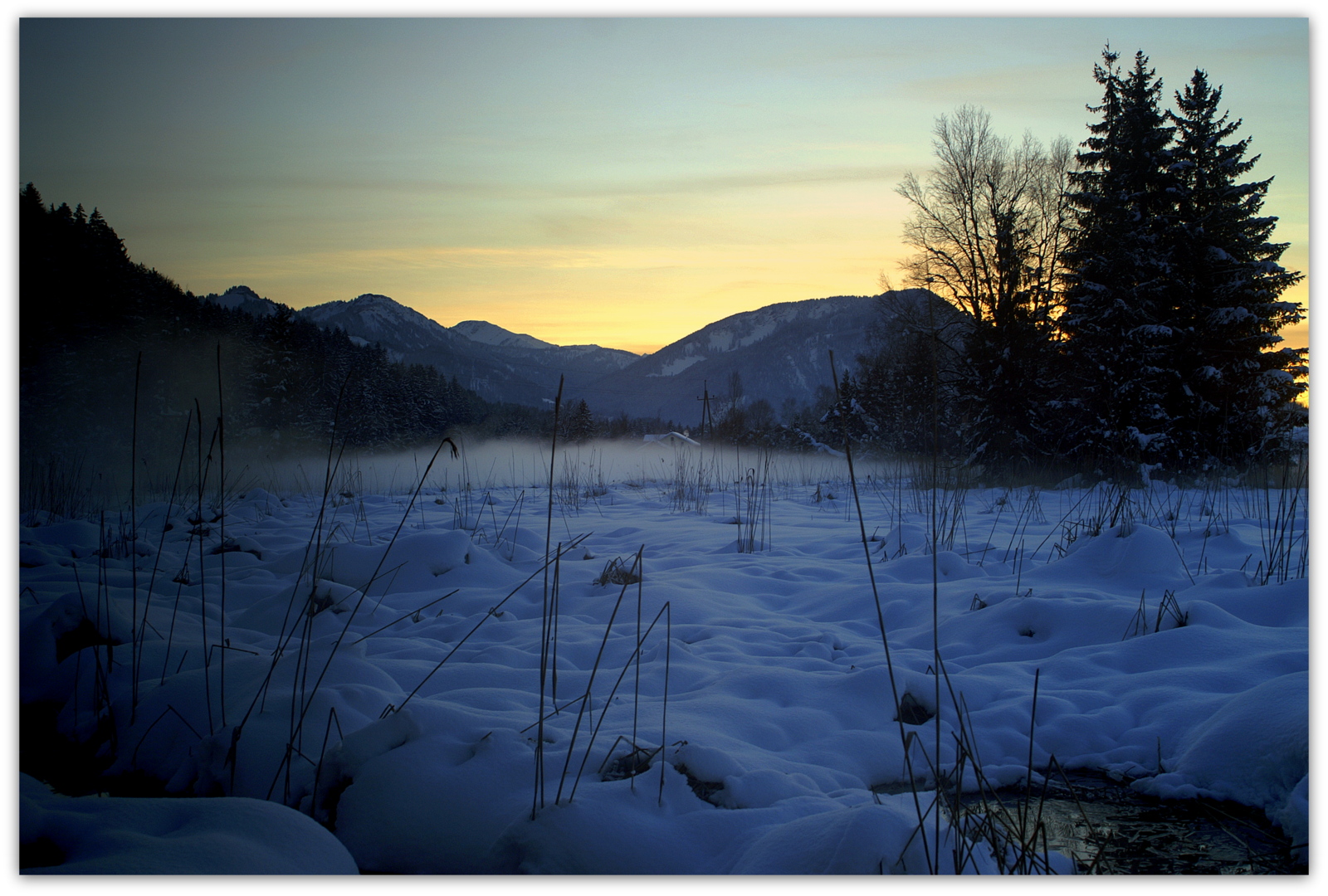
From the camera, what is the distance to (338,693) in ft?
5.22

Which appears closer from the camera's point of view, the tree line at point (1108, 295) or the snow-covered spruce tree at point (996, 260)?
the tree line at point (1108, 295)

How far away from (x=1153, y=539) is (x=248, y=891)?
3.61 m

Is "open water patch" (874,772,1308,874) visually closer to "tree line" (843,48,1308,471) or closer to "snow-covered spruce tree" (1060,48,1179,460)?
"tree line" (843,48,1308,471)

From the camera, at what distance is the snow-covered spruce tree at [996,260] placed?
11039 mm

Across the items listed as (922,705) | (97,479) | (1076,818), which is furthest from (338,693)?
(97,479)

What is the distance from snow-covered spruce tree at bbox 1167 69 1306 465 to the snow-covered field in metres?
3.58


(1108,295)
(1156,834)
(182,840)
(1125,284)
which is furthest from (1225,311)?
(182,840)

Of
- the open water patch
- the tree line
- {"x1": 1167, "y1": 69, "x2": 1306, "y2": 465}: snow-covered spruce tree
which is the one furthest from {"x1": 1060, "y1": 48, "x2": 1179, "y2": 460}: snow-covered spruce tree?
the open water patch

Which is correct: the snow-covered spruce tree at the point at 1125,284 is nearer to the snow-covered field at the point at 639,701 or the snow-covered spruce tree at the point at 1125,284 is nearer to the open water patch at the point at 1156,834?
the snow-covered field at the point at 639,701

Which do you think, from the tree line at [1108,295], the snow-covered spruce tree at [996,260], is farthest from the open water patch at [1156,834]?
the snow-covered spruce tree at [996,260]

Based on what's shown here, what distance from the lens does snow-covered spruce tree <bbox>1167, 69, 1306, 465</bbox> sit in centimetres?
551

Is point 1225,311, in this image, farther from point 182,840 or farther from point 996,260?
point 182,840

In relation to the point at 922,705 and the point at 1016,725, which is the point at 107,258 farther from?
the point at 1016,725

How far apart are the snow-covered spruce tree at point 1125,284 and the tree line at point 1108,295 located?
2 centimetres
